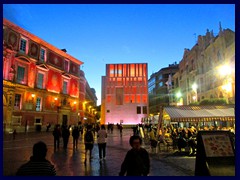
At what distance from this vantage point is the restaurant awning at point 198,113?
11.6 m

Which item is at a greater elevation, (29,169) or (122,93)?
(122,93)

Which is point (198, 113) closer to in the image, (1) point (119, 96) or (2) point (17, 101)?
(2) point (17, 101)

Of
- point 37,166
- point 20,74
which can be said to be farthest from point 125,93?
point 37,166

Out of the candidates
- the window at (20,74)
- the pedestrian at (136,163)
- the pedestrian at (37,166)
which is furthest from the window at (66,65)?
the pedestrian at (37,166)

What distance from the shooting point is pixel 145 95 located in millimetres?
60656

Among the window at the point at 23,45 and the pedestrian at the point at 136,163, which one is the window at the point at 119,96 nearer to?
the window at the point at 23,45

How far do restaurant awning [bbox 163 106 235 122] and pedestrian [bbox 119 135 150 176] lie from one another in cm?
792

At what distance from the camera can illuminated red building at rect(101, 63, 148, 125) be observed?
60125 mm

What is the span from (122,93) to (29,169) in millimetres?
58060

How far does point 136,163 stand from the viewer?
367 cm

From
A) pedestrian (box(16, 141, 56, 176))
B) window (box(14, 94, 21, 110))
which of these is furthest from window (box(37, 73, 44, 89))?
pedestrian (box(16, 141, 56, 176))

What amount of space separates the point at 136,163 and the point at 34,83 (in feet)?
106

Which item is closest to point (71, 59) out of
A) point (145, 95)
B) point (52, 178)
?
point (145, 95)

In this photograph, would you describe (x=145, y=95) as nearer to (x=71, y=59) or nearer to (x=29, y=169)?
(x=71, y=59)
